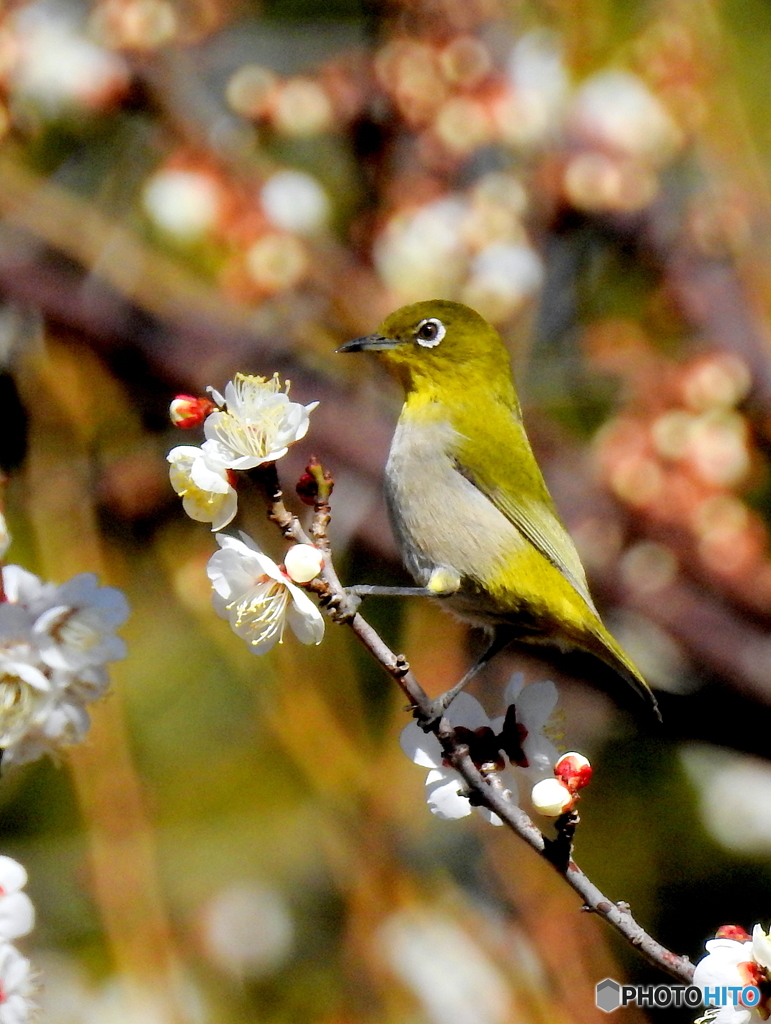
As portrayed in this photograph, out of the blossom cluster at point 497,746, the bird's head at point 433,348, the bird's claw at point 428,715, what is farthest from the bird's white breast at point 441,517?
the bird's claw at point 428,715

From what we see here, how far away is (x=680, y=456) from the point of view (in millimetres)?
4488

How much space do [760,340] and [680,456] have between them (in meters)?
0.67

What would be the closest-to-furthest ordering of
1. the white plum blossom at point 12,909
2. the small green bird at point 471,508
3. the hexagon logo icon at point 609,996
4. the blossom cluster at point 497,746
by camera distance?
the white plum blossom at point 12,909
the blossom cluster at point 497,746
the hexagon logo icon at point 609,996
the small green bird at point 471,508

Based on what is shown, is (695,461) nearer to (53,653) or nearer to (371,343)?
(371,343)

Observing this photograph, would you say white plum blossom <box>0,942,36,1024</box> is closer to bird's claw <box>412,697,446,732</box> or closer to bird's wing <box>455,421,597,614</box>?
bird's claw <box>412,697,446,732</box>

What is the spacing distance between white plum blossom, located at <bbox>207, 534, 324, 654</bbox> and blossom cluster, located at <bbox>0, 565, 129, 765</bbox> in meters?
0.26

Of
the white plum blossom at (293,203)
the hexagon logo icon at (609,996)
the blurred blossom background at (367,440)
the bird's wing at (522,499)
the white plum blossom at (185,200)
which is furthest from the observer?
the white plum blossom at (293,203)

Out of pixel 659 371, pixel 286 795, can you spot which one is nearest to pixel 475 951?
pixel 286 795

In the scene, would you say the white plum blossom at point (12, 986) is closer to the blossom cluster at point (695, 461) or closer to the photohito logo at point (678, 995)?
the photohito logo at point (678, 995)

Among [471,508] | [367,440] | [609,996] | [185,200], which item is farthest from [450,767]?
[185,200]

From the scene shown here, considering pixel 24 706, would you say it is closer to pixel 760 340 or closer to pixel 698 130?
pixel 760 340

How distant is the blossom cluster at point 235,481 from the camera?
183 cm

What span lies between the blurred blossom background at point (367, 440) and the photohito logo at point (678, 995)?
123 centimetres

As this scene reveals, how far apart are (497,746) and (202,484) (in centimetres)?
71
